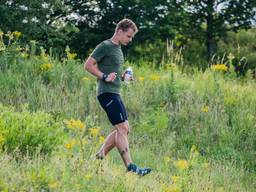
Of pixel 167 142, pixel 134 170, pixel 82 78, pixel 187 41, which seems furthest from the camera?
pixel 187 41

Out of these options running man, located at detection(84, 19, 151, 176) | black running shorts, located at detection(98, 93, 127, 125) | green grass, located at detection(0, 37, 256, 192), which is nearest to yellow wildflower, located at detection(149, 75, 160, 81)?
green grass, located at detection(0, 37, 256, 192)

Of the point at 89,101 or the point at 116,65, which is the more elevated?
the point at 116,65

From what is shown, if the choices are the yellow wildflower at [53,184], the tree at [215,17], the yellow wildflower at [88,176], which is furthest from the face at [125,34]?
the tree at [215,17]

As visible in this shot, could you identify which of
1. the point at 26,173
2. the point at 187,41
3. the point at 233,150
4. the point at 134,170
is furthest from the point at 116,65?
the point at 187,41

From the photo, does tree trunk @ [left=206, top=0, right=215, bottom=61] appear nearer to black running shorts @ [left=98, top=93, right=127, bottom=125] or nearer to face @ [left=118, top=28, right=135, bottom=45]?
face @ [left=118, top=28, right=135, bottom=45]

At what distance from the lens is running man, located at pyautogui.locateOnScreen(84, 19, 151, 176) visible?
6.32 metres

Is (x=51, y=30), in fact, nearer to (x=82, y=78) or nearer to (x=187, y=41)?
(x=82, y=78)

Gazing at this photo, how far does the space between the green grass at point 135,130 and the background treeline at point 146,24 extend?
Answer: 2.50m

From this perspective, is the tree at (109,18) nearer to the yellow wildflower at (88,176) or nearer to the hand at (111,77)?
the hand at (111,77)

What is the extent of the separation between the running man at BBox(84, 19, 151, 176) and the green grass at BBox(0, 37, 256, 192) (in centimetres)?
21

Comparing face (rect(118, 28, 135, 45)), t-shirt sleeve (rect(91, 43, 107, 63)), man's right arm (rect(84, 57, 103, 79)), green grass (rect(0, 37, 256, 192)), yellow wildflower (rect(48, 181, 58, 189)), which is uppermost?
face (rect(118, 28, 135, 45))

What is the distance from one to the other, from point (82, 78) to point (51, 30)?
3615 mm

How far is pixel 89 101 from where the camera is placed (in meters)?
9.09

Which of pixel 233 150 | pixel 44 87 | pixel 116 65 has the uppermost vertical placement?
pixel 116 65
